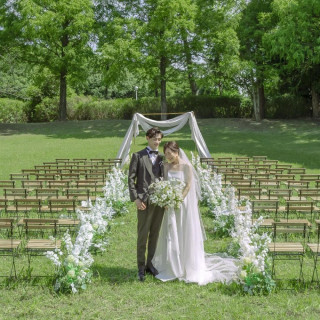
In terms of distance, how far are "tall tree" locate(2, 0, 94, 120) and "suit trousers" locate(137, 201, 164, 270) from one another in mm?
31941

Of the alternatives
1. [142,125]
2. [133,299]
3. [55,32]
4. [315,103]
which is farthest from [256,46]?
[133,299]

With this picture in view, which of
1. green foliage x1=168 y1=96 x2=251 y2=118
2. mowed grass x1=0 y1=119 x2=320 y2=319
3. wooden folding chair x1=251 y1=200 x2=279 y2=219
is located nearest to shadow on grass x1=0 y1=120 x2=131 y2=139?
green foliage x1=168 y1=96 x2=251 y2=118

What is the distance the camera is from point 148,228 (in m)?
6.96

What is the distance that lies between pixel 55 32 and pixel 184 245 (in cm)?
3313

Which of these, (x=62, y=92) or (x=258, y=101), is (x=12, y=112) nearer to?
(x=62, y=92)

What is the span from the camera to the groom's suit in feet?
22.7

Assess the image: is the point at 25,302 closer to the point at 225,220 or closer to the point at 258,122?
the point at 225,220

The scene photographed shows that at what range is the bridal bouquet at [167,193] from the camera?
22.0 ft

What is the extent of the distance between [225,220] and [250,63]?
28.8m

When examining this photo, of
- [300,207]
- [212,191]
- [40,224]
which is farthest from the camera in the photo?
[212,191]

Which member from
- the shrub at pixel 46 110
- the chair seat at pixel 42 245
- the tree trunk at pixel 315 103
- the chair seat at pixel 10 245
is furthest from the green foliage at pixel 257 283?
the shrub at pixel 46 110

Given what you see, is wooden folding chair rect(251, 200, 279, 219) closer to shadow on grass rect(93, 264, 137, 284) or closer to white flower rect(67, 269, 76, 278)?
shadow on grass rect(93, 264, 137, 284)

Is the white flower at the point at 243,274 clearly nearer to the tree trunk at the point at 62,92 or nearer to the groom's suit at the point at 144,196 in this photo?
the groom's suit at the point at 144,196

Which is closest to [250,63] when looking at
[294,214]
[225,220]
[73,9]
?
[73,9]
